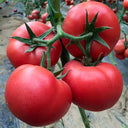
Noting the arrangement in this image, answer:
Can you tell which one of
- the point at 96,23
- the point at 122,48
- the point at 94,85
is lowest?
the point at 122,48

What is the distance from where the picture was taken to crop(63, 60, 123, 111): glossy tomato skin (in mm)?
398

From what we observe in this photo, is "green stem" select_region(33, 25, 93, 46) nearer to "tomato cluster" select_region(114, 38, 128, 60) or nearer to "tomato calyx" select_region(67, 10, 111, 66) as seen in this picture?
"tomato calyx" select_region(67, 10, 111, 66)

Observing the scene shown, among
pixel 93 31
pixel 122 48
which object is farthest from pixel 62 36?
pixel 122 48

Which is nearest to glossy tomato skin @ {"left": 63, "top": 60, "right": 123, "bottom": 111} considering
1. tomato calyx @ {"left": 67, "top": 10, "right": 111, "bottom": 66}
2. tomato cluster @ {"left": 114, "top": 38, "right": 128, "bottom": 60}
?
tomato calyx @ {"left": 67, "top": 10, "right": 111, "bottom": 66}

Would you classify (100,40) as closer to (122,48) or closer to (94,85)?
(94,85)

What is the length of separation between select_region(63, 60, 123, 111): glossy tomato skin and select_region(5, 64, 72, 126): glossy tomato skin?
38 mm

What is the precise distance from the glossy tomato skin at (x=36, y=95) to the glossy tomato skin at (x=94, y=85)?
38mm

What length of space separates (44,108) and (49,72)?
8 cm

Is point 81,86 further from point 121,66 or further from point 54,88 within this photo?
point 121,66

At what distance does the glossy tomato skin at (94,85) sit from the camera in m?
0.40

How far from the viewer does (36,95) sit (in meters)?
0.35

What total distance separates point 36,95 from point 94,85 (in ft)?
0.45

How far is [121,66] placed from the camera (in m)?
2.42

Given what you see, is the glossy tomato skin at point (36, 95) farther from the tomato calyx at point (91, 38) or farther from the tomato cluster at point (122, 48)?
the tomato cluster at point (122, 48)
